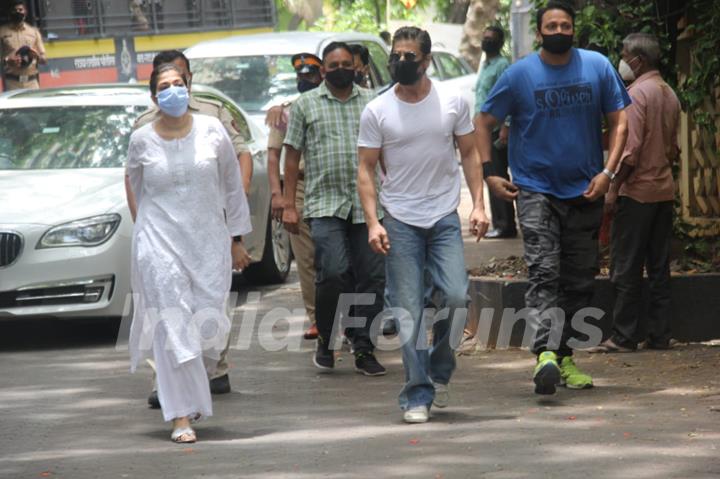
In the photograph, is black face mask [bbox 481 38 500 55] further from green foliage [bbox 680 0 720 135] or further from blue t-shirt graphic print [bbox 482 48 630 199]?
blue t-shirt graphic print [bbox 482 48 630 199]

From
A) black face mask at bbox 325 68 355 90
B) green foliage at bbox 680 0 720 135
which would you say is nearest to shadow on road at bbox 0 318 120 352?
black face mask at bbox 325 68 355 90

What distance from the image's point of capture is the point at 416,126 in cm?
830

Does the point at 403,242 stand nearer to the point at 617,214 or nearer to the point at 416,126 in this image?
the point at 416,126

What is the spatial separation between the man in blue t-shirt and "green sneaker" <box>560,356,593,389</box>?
143 millimetres

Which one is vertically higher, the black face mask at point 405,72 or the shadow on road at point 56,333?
the black face mask at point 405,72

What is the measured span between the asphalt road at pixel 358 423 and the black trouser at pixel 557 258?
393 mm

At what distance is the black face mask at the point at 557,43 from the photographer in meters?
8.66

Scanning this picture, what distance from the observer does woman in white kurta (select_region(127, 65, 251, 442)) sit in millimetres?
7914

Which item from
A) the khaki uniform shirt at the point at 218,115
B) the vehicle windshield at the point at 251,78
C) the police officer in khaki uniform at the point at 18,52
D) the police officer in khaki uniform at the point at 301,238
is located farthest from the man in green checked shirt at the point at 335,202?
the police officer in khaki uniform at the point at 18,52

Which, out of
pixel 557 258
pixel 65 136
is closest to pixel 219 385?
pixel 557 258

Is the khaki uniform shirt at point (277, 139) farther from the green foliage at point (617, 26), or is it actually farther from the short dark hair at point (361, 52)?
the green foliage at point (617, 26)

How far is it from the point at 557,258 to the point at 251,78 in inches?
312

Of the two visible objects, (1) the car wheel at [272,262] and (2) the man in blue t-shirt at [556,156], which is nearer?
(2) the man in blue t-shirt at [556,156]

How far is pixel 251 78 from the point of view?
16.2 metres
